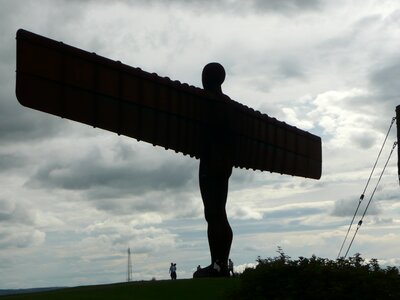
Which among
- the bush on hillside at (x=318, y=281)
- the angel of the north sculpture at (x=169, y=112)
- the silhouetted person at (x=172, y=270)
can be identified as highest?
the angel of the north sculpture at (x=169, y=112)

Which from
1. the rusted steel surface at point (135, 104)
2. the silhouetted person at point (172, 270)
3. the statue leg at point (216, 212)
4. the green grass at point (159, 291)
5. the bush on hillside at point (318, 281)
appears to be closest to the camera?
the bush on hillside at point (318, 281)

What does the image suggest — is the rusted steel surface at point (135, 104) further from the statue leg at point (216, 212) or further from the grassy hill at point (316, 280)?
the grassy hill at point (316, 280)

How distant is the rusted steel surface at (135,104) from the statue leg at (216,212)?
0.70 meters

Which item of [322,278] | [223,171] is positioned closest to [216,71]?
[223,171]

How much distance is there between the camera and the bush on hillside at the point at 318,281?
13.0 m

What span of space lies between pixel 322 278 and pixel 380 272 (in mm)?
1429

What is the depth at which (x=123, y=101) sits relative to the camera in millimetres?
16047

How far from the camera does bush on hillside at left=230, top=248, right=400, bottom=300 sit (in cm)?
1296

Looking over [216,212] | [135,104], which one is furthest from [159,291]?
[135,104]

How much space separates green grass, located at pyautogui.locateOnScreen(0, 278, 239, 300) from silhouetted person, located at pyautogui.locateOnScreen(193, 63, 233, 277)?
0.75 m

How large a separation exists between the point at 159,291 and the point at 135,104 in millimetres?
4566

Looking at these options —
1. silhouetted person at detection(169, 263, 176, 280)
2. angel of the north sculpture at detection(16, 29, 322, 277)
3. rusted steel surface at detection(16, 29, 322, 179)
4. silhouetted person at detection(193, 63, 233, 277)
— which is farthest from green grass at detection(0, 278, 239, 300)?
silhouetted person at detection(169, 263, 176, 280)

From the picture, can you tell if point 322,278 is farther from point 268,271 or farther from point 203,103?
point 203,103

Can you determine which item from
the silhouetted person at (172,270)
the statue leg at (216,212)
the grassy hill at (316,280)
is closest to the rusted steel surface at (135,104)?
the statue leg at (216,212)
